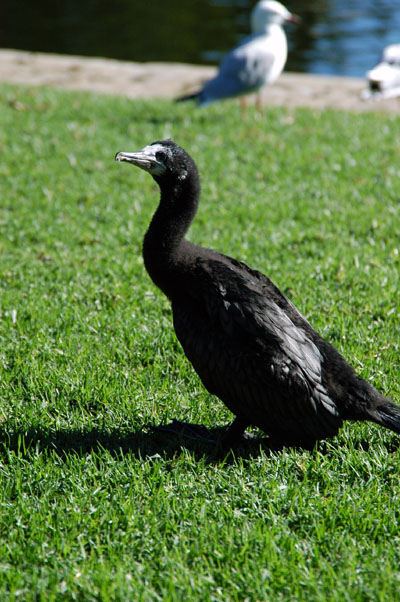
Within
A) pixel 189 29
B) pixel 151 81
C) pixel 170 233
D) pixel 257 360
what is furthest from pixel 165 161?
pixel 189 29

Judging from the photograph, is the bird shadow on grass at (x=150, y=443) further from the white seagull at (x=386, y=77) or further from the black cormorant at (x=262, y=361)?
the white seagull at (x=386, y=77)

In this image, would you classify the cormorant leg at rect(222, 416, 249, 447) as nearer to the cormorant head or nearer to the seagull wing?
the cormorant head

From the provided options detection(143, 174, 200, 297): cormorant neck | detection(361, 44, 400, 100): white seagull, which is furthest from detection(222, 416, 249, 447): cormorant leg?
detection(361, 44, 400, 100): white seagull

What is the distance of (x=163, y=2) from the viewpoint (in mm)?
25844

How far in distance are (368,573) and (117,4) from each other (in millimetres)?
25399

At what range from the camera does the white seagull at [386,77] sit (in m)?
9.23

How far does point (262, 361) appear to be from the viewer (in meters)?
3.31

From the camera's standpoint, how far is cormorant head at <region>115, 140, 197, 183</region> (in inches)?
145

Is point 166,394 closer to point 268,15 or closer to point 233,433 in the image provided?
point 233,433

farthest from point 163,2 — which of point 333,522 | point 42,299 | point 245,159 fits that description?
point 333,522

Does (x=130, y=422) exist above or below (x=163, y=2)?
below

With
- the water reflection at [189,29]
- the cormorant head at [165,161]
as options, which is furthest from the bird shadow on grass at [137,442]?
the water reflection at [189,29]

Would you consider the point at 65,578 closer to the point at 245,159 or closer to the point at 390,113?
the point at 245,159

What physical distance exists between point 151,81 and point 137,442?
9.90 m
